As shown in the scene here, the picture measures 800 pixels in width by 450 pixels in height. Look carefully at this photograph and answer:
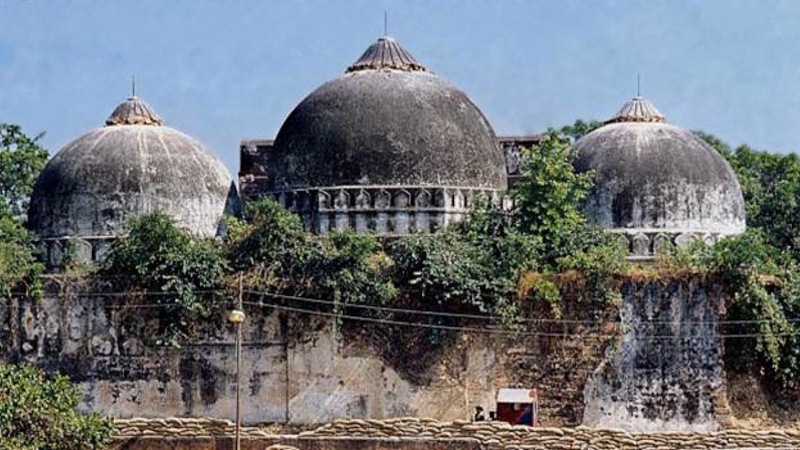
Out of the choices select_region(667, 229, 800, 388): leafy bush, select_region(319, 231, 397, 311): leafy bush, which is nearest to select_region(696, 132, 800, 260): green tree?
select_region(667, 229, 800, 388): leafy bush

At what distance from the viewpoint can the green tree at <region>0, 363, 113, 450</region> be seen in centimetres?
2708

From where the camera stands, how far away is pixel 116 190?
34.3 metres

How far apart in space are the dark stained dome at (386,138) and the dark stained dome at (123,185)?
144cm

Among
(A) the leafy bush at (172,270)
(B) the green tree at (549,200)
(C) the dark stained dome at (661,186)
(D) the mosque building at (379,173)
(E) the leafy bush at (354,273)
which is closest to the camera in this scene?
(E) the leafy bush at (354,273)

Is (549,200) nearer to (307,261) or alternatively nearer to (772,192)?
(307,261)

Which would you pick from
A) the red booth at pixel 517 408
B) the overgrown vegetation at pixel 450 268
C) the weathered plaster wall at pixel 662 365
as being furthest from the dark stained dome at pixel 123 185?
the weathered plaster wall at pixel 662 365

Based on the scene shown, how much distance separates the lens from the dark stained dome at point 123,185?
34.3 m

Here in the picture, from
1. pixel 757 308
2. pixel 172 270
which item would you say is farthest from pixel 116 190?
pixel 757 308

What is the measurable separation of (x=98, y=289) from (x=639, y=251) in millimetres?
10089

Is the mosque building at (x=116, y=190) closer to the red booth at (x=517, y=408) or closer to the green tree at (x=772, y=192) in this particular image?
the red booth at (x=517, y=408)

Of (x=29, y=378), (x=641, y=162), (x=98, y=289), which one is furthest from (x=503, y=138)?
(x=29, y=378)

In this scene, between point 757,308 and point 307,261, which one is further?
point 307,261

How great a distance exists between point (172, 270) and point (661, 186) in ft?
30.9

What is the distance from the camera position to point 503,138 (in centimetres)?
3781
